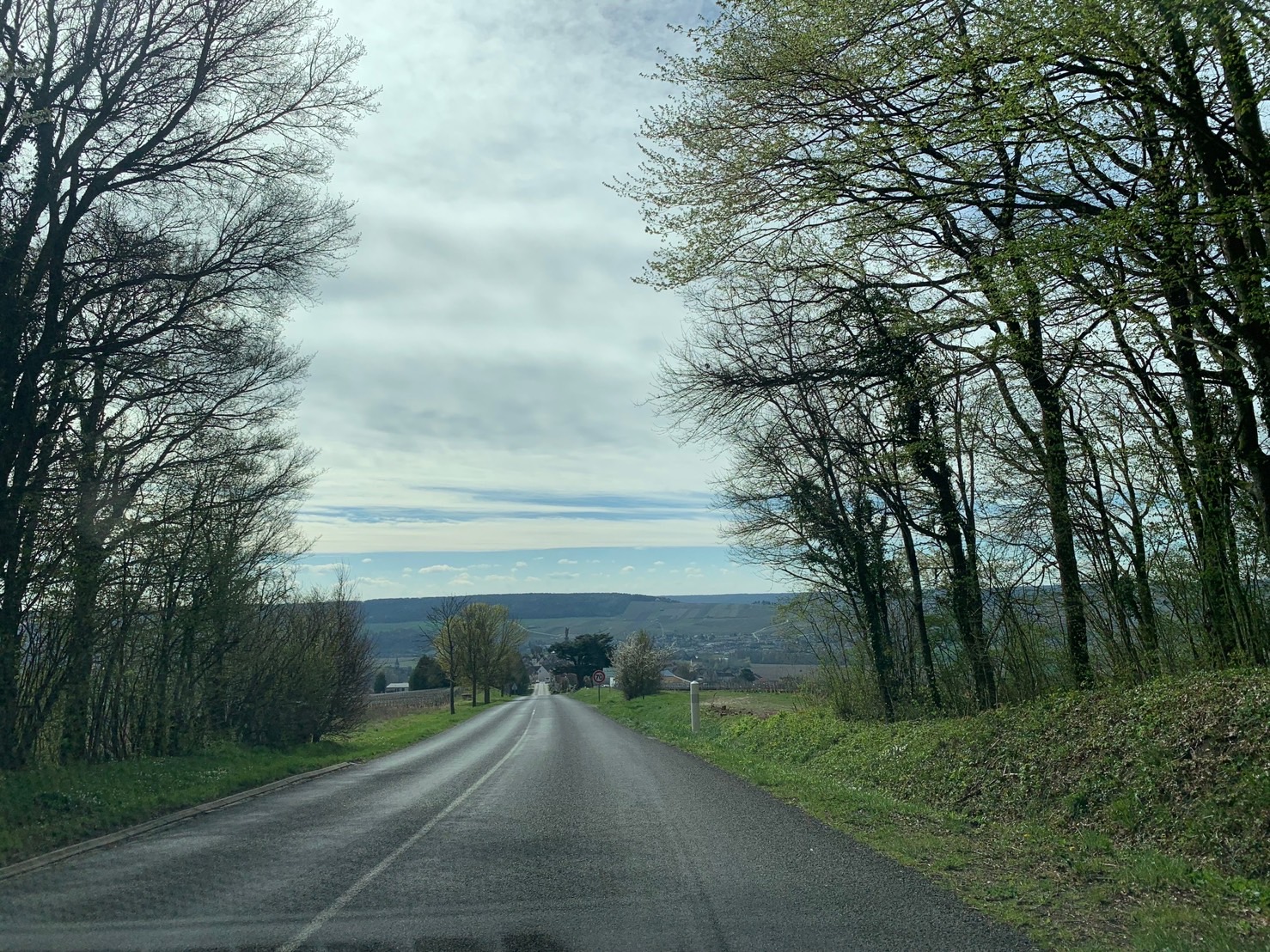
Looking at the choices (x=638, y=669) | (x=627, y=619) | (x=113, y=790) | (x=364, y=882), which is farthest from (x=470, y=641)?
(x=627, y=619)

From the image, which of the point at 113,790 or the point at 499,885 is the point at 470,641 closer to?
the point at 113,790

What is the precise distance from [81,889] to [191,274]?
395 inches

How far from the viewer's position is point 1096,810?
809 centimetres

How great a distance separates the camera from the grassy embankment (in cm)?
559

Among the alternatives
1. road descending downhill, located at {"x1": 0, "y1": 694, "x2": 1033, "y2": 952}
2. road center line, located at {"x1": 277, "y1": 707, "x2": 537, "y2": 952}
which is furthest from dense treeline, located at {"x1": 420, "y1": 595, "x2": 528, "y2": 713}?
road descending downhill, located at {"x1": 0, "y1": 694, "x2": 1033, "y2": 952}

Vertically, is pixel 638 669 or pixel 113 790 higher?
pixel 113 790

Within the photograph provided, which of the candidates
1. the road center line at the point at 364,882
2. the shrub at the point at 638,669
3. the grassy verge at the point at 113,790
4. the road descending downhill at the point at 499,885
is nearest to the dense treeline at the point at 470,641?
the shrub at the point at 638,669

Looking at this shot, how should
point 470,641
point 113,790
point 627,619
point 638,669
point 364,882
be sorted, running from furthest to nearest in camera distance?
1. point 627,619
2. point 470,641
3. point 638,669
4. point 113,790
5. point 364,882

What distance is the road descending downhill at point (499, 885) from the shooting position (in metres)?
5.48

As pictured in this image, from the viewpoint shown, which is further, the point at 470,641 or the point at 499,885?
the point at 470,641

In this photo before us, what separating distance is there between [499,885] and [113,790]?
835cm

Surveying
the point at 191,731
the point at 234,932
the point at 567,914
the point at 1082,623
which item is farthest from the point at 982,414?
the point at 191,731

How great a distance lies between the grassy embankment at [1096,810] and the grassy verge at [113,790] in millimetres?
8189

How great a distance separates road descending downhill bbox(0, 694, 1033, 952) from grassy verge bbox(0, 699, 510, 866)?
733 millimetres
